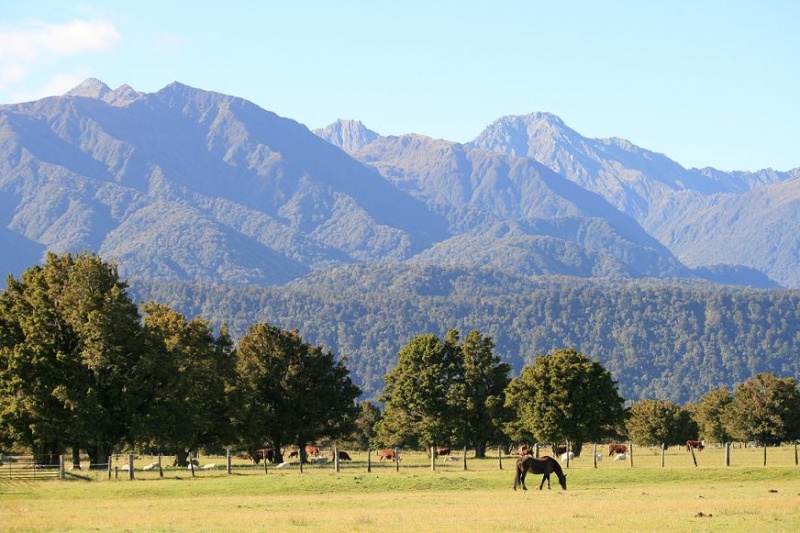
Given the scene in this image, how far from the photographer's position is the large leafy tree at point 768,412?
101 metres

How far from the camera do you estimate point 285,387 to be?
96.9m

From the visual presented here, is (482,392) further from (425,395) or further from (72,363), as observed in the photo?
(72,363)

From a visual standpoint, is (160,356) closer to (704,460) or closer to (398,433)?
(398,433)

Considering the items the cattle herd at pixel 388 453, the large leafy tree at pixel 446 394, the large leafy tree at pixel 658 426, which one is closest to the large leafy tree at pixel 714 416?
the large leafy tree at pixel 658 426

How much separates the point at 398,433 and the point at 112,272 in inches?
1273

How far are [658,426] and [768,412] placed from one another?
39805 millimetres

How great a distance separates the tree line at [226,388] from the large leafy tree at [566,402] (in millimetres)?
124

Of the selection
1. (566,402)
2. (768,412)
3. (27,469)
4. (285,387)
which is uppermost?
(285,387)

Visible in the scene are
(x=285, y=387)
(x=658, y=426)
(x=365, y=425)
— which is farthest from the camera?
(x=365, y=425)

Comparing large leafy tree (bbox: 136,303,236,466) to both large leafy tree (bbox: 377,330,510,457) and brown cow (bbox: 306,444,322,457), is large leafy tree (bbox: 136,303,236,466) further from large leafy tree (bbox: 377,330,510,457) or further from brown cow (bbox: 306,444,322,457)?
brown cow (bbox: 306,444,322,457)

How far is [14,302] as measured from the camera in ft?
250

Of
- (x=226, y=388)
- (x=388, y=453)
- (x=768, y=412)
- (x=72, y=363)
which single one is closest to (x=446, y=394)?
(x=226, y=388)

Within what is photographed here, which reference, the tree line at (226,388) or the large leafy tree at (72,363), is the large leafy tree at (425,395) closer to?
the tree line at (226,388)

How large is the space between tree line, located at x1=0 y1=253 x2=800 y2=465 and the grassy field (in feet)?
17.8
